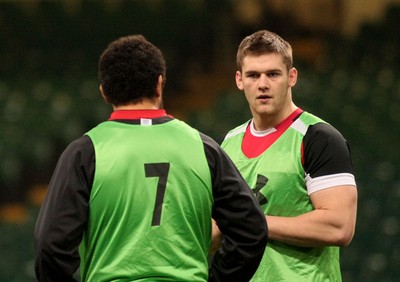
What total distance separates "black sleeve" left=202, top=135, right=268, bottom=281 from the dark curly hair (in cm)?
23

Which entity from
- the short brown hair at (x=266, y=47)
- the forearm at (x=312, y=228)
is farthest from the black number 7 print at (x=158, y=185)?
the short brown hair at (x=266, y=47)

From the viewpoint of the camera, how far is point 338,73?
27.1 ft

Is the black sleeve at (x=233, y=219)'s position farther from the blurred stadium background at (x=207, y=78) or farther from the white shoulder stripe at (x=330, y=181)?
the blurred stadium background at (x=207, y=78)

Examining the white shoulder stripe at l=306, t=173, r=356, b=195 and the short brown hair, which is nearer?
the white shoulder stripe at l=306, t=173, r=356, b=195

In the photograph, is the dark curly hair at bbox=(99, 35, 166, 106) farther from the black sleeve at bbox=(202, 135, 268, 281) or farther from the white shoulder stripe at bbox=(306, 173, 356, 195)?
the white shoulder stripe at bbox=(306, 173, 356, 195)

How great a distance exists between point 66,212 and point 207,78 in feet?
19.8

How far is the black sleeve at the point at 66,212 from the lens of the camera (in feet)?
7.94

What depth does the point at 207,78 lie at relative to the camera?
8.40 meters

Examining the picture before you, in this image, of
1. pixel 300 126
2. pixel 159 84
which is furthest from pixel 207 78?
pixel 159 84

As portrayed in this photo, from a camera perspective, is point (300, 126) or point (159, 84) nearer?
point (159, 84)

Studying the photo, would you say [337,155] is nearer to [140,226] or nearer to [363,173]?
[140,226]

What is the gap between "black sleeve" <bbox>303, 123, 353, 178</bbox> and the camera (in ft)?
9.99

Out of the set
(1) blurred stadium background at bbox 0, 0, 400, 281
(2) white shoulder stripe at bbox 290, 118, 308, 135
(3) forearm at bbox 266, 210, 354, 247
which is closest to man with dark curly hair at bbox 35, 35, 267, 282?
(3) forearm at bbox 266, 210, 354, 247

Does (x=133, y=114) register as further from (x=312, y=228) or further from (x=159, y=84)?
(x=312, y=228)
